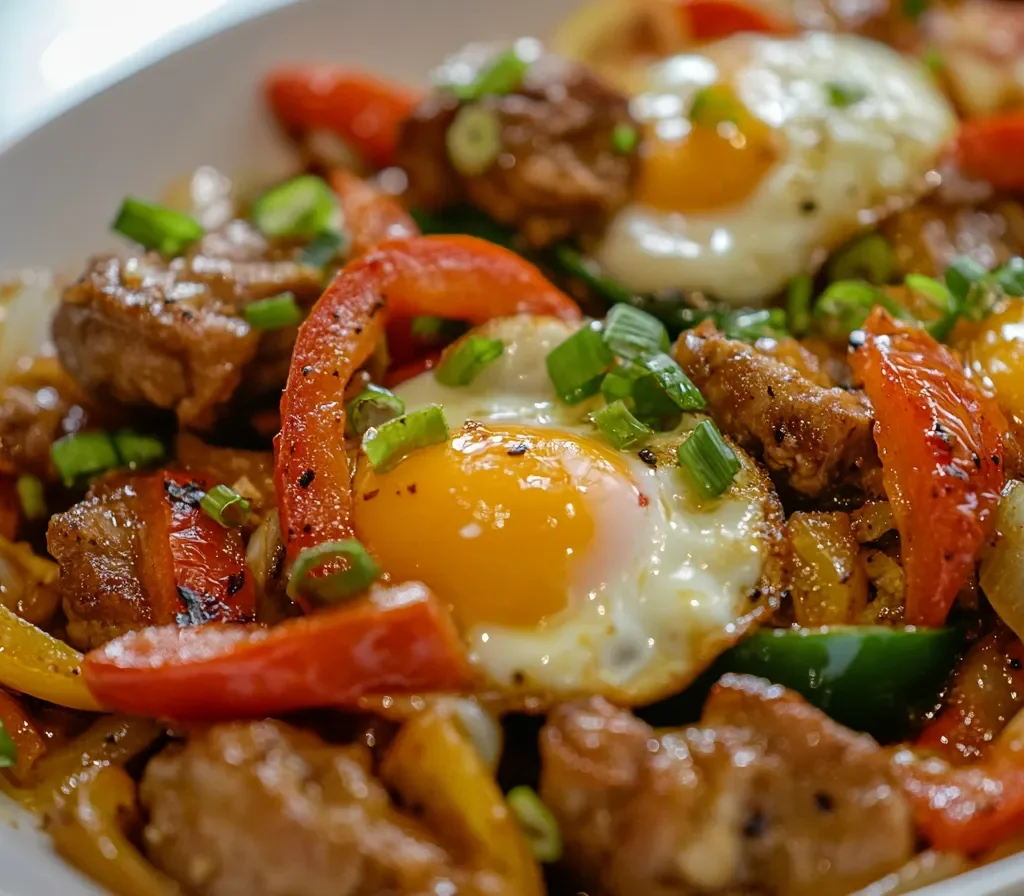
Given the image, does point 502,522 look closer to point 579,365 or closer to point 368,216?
point 579,365

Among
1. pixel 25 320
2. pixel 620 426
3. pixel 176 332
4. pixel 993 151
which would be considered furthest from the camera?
pixel 993 151

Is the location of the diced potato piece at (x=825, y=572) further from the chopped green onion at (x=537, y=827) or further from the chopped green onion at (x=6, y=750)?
the chopped green onion at (x=6, y=750)

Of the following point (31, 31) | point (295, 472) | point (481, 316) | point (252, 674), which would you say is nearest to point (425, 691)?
point (252, 674)

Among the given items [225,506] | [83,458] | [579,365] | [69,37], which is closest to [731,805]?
[579,365]

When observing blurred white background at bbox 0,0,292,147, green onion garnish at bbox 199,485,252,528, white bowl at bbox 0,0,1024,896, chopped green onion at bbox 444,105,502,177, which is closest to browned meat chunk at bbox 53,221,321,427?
green onion garnish at bbox 199,485,252,528

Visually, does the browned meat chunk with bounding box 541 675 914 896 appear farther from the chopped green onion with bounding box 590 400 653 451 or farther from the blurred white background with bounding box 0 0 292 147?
the blurred white background with bounding box 0 0 292 147

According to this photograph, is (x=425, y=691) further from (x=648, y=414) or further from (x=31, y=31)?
(x=31, y=31)
